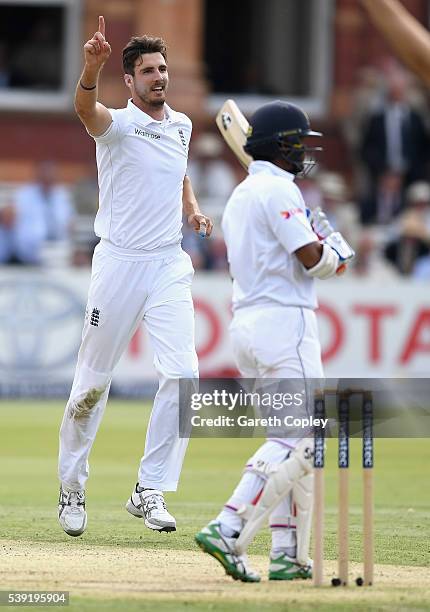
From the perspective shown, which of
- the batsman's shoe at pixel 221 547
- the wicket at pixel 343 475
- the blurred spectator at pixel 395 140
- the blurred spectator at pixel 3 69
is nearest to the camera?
the wicket at pixel 343 475

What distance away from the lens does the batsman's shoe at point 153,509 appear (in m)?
7.27

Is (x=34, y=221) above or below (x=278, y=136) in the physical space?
below

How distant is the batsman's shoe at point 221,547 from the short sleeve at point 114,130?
2036 mm

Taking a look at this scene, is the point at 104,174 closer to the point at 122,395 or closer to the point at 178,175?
the point at 178,175

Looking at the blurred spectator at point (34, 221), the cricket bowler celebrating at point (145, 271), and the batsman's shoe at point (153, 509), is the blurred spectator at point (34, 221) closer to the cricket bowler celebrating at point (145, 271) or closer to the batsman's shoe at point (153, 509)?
the cricket bowler celebrating at point (145, 271)

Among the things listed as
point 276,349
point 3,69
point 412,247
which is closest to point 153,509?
point 276,349

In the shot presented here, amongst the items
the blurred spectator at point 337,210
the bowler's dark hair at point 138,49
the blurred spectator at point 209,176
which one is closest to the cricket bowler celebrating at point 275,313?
the bowler's dark hair at point 138,49

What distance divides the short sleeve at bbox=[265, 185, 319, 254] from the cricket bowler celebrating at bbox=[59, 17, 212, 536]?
49.8 inches

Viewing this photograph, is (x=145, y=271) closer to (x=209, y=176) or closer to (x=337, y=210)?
(x=337, y=210)

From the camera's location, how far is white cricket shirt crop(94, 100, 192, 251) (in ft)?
24.2

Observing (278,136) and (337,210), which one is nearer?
(278,136)

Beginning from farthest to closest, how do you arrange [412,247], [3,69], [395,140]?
1. [3,69]
2. [395,140]
3. [412,247]

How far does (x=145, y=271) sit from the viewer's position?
7.40 m

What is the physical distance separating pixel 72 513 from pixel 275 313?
1.85 m
